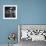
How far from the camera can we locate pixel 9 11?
166 inches

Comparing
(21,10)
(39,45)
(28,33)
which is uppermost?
(21,10)

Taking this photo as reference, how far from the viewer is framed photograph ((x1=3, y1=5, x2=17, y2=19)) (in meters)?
4.20

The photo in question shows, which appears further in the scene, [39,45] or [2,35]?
[2,35]

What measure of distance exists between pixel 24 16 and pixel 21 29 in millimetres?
416

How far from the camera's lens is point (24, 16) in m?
4.21

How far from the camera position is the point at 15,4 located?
4203 mm

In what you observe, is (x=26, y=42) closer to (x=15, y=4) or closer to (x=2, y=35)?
(x=2, y=35)

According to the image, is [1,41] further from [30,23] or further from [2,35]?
[30,23]

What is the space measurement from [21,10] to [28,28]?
0.60m

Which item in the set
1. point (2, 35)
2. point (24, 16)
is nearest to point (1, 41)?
point (2, 35)

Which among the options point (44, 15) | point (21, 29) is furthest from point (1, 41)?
point (44, 15)

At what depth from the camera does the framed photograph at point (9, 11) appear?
420 centimetres

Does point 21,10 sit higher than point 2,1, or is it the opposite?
point 2,1

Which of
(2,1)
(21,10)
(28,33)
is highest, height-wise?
(2,1)
